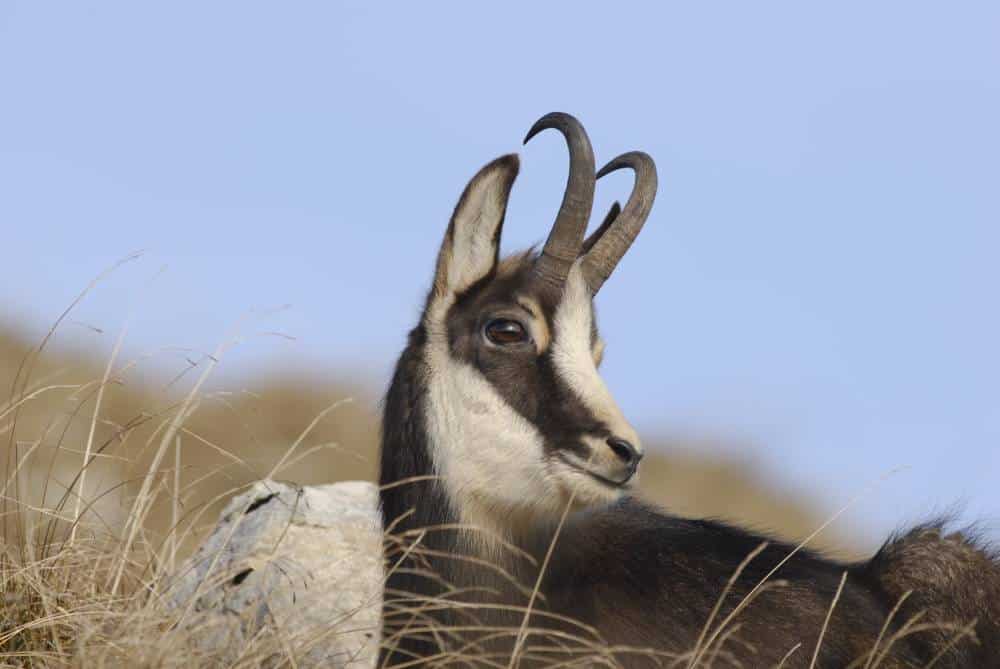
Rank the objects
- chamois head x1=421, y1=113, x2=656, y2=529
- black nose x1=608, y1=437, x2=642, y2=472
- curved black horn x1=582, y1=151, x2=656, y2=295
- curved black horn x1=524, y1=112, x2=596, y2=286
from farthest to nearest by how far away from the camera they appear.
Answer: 1. curved black horn x1=582, y1=151, x2=656, y2=295
2. curved black horn x1=524, y1=112, x2=596, y2=286
3. chamois head x1=421, y1=113, x2=656, y2=529
4. black nose x1=608, y1=437, x2=642, y2=472

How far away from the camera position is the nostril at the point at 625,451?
4891mm

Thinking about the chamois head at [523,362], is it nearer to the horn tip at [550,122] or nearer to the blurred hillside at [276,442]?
the horn tip at [550,122]

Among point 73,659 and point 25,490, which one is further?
point 25,490

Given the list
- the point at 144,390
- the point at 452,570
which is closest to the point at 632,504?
the point at 452,570

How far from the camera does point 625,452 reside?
16.1 feet

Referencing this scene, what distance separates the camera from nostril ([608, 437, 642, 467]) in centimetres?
489

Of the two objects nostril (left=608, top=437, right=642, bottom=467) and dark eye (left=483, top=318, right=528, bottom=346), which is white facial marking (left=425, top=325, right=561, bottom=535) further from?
nostril (left=608, top=437, right=642, bottom=467)

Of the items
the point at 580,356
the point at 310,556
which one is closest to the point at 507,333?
the point at 580,356

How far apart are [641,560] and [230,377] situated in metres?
9.88

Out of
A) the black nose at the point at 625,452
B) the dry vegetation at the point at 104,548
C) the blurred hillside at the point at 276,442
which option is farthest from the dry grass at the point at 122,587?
the blurred hillside at the point at 276,442

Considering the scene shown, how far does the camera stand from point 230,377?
14820 millimetres

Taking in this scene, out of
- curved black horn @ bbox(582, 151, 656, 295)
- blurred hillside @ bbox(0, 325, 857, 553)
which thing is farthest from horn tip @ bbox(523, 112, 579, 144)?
blurred hillside @ bbox(0, 325, 857, 553)

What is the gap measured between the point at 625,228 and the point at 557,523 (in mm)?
1328

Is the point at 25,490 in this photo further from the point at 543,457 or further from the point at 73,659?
the point at 543,457
